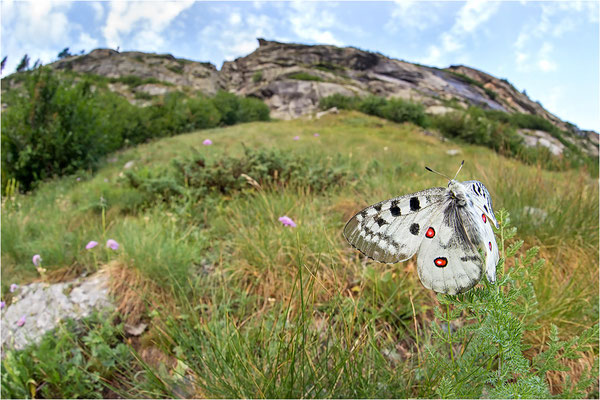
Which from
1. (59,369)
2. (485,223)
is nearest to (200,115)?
(59,369)

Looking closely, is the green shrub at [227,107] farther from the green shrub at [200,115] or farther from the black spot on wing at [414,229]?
the black spot on wing at [414,229]

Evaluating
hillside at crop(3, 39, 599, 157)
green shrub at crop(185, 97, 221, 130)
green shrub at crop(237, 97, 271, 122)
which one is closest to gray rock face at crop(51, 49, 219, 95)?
hillside at crop(3, 39, 599, 157)

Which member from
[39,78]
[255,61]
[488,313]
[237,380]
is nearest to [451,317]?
[488,313]

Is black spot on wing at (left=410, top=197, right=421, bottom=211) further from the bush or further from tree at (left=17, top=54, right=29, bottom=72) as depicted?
tree at (left=17, top=54, right=29, bottom=72)

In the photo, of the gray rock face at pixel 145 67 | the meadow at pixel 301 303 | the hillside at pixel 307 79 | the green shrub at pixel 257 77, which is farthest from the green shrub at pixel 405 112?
the green shrub at pixel 257 77

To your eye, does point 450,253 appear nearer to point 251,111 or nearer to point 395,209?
point 395,209

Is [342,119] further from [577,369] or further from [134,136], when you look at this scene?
[577,369]
